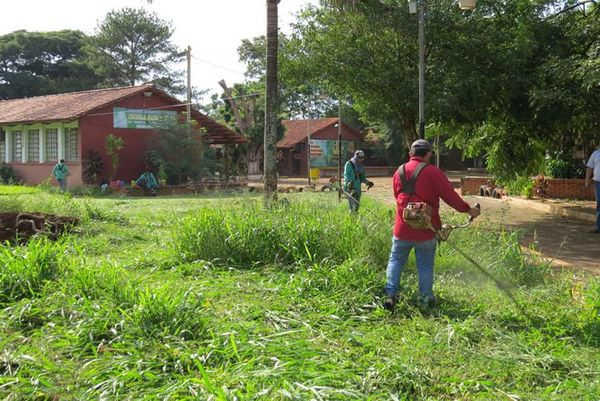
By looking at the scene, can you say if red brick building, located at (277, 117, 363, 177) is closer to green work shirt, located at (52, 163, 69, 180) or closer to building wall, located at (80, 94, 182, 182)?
building wall, located at (80, 94, 182, 182)

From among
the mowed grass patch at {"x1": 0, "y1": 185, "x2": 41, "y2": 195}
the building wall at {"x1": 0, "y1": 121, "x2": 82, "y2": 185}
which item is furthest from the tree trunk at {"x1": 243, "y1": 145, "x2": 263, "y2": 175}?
the mowed grass patch at {"x1": 0, "y1": 185, "x2": 41, "y2": 195}

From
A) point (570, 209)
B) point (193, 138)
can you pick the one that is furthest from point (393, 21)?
point (193, 138)

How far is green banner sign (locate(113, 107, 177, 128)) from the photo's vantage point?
26281 mm

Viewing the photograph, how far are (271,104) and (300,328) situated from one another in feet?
20.3

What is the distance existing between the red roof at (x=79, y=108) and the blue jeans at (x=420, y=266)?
70.6 feet

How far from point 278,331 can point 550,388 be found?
187 centimetres

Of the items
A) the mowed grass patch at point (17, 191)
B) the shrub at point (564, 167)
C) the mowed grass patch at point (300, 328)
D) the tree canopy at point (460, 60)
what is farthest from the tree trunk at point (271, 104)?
the shrub at point (564, 167)

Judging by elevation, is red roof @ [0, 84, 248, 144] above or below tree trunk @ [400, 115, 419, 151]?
above

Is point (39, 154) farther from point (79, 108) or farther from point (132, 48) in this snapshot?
point (132, 48)

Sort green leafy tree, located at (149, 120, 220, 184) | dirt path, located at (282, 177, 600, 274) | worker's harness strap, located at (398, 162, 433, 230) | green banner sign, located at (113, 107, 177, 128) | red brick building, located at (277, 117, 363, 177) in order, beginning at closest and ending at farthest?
1. worker's harness strap, located at (398, 162, 433, 230)
2. dirt path, located at (282, 177, 600, 274)
3. green leafy tree, located at (149, 120, 220, 184)
4. green banner sign, located at (113, 107, 177, 128)
5. red brick building, located at (277, 117, 363, 177)

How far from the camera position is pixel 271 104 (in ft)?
33.7

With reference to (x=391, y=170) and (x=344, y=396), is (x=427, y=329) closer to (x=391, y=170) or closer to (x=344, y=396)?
(x=344, y=396)

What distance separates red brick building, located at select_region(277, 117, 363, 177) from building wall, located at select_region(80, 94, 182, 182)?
18.7 metres

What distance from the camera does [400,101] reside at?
498 inches
